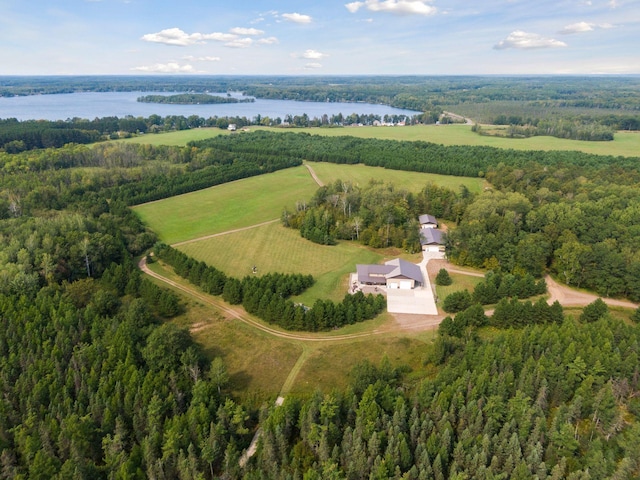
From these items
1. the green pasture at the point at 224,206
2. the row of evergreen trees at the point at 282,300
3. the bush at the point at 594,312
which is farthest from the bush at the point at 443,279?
the green pasture at the point at 224,206

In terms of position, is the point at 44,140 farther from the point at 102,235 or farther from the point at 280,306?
the point at 280,306

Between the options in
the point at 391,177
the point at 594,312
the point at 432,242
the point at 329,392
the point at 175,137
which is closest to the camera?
the point at 329,392

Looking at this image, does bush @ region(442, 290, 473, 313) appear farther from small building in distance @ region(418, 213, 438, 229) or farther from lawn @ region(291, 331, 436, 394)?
small building in distance @ region(418, 213, 438, 229)

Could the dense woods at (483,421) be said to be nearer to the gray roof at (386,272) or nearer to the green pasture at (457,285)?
the green pasture at (457,285)

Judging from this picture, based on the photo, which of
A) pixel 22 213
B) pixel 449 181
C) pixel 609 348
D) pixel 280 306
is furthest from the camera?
pixel 449 181

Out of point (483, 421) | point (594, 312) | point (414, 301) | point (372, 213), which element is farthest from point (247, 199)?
point (483, 421)

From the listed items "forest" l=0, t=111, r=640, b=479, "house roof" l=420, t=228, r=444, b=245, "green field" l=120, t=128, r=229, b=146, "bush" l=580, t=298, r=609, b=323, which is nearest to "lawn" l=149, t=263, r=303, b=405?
"forest" l=0, t=111, r=640, b=479

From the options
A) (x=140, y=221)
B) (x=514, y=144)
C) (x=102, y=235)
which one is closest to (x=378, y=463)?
(x=102, y=235)

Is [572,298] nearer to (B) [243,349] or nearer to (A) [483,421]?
(A) [483,421]
